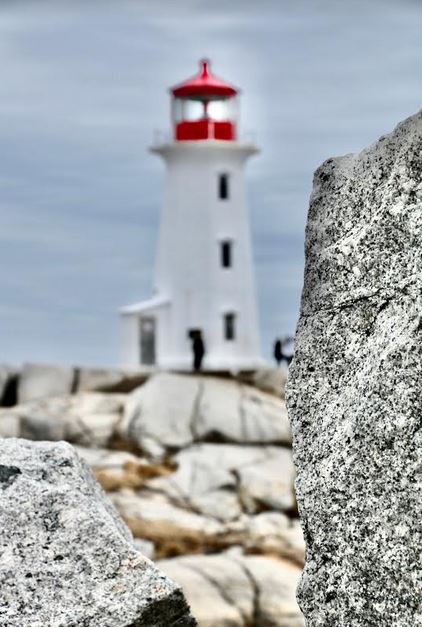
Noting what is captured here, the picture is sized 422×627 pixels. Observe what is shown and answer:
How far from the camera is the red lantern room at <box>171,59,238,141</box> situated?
4991 centimetres

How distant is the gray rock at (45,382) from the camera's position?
40750 mm

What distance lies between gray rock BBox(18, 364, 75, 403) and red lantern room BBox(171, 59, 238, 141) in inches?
486

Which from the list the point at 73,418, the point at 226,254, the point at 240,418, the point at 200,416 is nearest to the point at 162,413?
the point at 200,416

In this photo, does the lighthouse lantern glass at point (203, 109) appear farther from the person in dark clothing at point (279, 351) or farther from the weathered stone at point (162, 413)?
the weathered stone at point (162, 413)

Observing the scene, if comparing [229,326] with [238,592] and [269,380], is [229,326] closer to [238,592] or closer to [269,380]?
[269,380]

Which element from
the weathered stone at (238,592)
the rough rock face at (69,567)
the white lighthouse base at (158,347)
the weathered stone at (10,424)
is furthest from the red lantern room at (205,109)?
the rough rock face at (69,567)

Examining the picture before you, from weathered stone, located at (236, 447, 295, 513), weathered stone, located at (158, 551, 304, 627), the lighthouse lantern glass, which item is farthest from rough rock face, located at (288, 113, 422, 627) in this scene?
the lighthouse lantern glass

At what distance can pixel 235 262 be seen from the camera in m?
48.9

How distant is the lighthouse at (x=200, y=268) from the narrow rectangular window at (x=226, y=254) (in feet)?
0.12

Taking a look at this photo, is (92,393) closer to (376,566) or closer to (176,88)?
(176,88)

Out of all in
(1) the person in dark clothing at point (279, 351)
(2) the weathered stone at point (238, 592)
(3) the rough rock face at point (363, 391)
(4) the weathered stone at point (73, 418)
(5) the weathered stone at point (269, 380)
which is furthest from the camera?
(1) the person in dark clothing at point (279, 351)

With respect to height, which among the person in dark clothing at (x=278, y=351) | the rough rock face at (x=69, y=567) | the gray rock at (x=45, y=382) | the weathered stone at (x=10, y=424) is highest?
the rough rock face at (x=69, y=567)

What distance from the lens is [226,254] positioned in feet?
160

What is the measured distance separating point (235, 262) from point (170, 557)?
22.3 m
